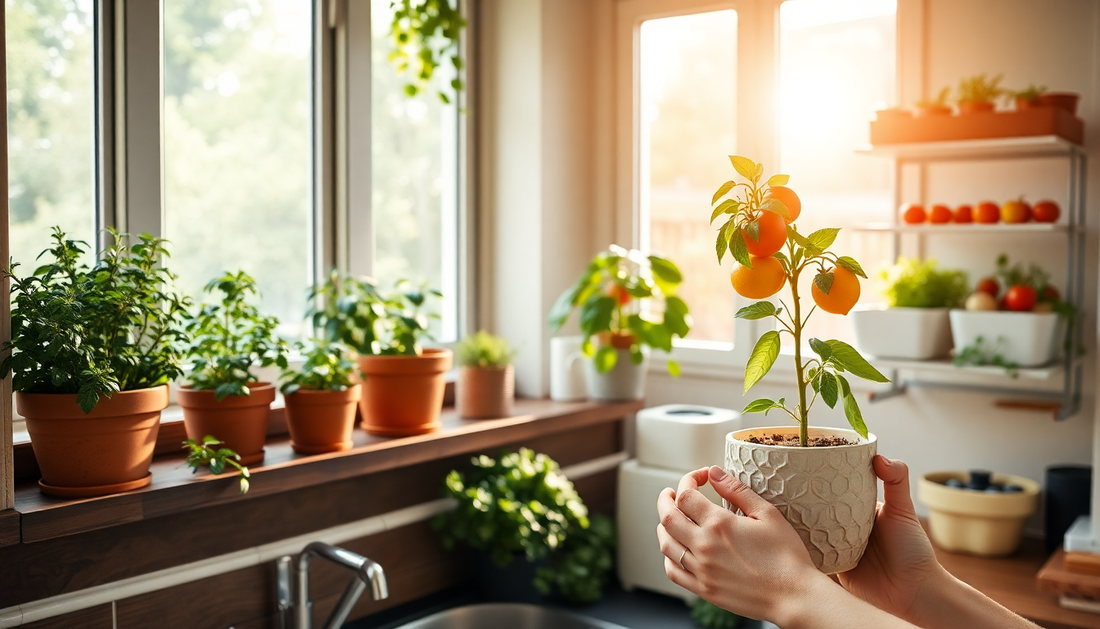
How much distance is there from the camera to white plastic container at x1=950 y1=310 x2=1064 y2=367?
180 centimetres

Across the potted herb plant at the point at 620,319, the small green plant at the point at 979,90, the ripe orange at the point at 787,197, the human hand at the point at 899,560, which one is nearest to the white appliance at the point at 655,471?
the potted herb plant at the point at 620,319

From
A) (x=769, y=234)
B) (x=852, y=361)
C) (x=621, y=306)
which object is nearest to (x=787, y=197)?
(x=769, y=234)

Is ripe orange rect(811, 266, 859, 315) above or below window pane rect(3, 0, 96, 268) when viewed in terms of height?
below

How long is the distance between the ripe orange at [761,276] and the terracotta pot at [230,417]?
3.21ft

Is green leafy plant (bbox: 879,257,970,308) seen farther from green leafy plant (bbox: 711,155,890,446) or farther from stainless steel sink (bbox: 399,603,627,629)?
green leafy plant (bbox: 711,155,890,446)

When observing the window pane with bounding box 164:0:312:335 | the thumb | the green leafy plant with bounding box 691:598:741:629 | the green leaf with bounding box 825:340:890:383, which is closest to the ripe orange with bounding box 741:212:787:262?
the green leaf with bounding box 825:340:890:383

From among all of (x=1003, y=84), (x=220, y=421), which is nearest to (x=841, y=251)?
(x=1003, y=84)

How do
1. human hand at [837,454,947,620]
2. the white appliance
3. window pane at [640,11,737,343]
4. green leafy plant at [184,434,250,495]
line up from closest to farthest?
human hand at [837,454,947,620]
green leafy plant at [184,434,250,495]
the white appliance
window pane at [640,11,737,343]

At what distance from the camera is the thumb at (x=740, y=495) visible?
904 mm

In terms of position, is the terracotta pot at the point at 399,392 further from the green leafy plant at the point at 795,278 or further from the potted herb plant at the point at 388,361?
the green leafy plant at the point at 795,278

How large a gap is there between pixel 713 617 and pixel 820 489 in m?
1.12

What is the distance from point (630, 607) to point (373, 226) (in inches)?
42.2

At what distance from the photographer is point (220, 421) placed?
5.11ft

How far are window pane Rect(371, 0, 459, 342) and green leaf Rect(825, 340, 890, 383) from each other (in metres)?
1.44
